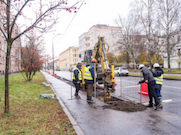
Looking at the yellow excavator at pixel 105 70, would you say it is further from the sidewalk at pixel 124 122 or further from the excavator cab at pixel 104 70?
the sidewalk at pixel 124 122

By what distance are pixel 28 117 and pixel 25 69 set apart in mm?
11491

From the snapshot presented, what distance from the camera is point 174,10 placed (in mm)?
24453

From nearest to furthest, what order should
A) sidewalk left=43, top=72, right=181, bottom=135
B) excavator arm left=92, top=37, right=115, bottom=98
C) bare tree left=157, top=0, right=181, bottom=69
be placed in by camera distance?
1. sidewalk left=43, top=72, right=181, bottom=135
2. excavator arm left=92, top=37, right=115, bottom=98
3. bare tree left=157, top=0, right=181, bottom=69

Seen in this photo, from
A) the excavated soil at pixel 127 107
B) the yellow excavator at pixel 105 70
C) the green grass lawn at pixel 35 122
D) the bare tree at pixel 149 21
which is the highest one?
the bare tree at pixel 149 21

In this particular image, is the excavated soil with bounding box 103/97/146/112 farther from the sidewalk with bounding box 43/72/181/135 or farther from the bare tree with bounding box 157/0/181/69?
the bare tree with bounding box 157/0/181/69

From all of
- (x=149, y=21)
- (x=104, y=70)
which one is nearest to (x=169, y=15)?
(x=149, y=21)

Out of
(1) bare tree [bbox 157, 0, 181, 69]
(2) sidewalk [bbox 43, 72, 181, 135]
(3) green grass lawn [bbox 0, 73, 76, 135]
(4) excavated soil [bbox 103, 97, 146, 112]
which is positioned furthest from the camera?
(1) bare tree [bbox 157, 0, 181, 69]

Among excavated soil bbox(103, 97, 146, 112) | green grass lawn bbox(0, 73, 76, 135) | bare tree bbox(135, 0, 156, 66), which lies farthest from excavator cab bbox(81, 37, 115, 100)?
bare tree bbox(135, 0, 156, 66)

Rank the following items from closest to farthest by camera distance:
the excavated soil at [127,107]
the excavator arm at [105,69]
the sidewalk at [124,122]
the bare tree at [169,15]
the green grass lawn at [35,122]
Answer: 1. the green grass lawn at [35,122]
2. the sidewalk at [124,122]
3. the excavated soil at [127,107]
4. the excavator arm at [105,69]
5. the bare tree at [169,15]

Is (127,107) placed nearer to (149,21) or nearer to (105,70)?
(105,70)

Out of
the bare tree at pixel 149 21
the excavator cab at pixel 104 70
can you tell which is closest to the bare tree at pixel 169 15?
the bare tree at pixel 149 21

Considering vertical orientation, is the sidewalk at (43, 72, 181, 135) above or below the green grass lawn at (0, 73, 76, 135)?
below

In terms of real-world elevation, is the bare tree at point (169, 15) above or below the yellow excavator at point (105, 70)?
above

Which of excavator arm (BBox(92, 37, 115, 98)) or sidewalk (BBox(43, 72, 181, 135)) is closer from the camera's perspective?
sidewalk (BBox(43, 72, 181, 135))
